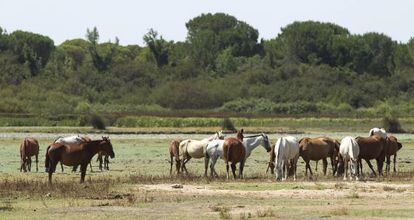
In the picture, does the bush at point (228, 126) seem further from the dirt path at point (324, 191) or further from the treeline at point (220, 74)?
the dirt path at point (324, 191)

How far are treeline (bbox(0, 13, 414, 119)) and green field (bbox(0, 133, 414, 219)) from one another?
67.1 m

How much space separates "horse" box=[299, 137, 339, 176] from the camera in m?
34.6

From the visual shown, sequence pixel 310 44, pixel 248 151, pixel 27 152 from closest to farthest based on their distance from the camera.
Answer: pixel 248 151, pixel 27 152, pixel 310 44

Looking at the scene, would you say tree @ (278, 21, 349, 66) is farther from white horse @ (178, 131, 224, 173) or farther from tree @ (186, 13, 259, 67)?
white horse @ (178, 131, 224, 173)

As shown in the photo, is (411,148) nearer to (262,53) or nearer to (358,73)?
(358,73)

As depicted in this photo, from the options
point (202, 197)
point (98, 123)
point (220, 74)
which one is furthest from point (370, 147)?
point (220, 74)

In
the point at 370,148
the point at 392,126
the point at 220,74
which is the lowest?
the point at 370,148

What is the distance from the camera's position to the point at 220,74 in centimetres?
13275

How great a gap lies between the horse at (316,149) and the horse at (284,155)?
4.59 ft

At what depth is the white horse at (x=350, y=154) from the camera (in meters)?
32.2

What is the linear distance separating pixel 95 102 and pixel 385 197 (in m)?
88.2

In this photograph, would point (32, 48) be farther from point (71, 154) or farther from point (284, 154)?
point (71, 154)

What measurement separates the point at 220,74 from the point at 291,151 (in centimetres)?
10036

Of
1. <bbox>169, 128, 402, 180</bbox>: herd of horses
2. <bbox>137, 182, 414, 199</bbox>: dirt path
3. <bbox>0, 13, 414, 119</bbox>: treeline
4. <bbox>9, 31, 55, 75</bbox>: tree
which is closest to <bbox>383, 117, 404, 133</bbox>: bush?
<bbox>0, 13, 414, 119</bbox>: treeline
